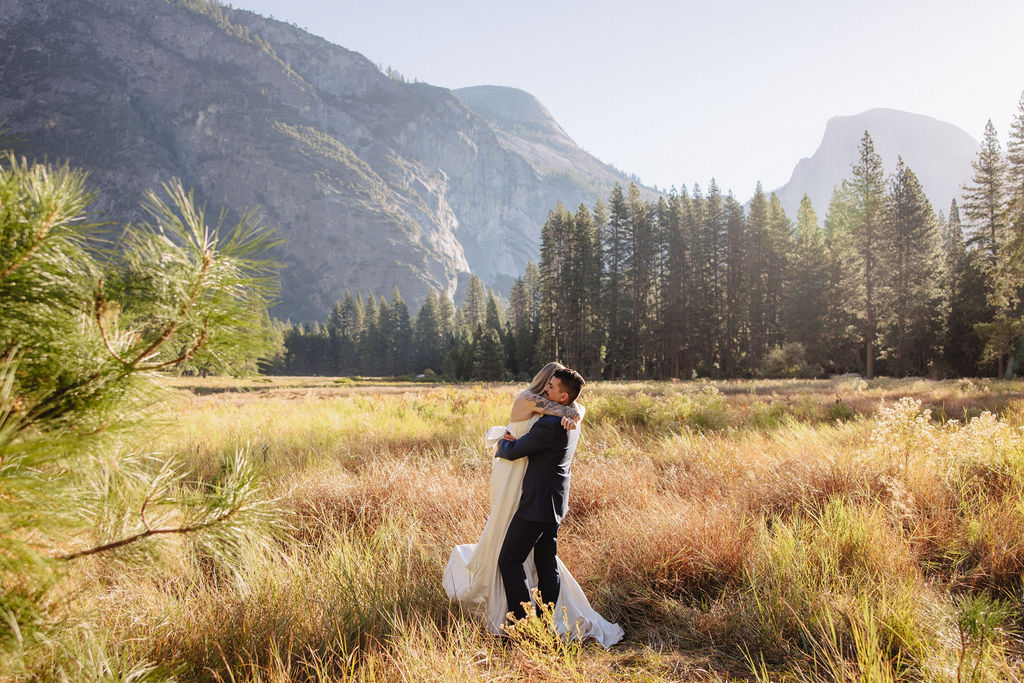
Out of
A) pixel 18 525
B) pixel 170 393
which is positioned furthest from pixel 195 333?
pixel 18 525

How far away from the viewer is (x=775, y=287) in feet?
145

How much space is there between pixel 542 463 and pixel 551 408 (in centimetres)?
42

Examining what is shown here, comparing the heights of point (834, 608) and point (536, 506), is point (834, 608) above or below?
below

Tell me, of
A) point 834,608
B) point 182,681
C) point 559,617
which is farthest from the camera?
point 559,617

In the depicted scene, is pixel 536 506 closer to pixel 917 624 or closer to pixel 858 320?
pixel 917 624

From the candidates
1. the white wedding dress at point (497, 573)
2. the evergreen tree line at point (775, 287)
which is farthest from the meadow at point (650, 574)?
the evergreen tree line at point (775, 287)

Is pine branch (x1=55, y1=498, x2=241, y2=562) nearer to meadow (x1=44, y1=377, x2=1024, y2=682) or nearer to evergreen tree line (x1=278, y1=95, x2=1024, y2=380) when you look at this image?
meadow (x1=44, y1=377, x2=1024, y2=682)

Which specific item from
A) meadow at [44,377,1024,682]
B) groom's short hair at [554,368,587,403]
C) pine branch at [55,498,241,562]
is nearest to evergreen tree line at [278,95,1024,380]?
meadow at [44,377,1024,682]

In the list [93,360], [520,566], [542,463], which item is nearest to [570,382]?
[542,463]

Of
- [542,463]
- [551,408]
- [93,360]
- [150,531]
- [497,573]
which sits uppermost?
[93,360]

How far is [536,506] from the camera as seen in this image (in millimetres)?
3416

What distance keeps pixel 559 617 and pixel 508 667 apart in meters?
0.82

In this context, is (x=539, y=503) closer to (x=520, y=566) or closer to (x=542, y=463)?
(x=542, y=463)

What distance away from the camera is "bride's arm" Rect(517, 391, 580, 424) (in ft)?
11.2
